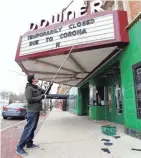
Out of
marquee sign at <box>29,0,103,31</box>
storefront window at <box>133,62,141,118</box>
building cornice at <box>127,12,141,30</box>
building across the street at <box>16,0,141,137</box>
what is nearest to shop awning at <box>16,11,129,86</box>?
building across the street at <box>16,0,141,137</box>

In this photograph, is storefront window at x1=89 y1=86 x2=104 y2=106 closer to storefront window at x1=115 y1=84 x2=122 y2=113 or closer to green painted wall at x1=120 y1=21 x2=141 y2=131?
storefront window at x1=115 y1=84 x2=122 y2=113

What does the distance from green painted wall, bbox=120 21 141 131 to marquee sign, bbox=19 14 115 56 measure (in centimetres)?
71

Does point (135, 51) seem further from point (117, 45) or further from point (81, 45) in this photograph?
point (81, 45)

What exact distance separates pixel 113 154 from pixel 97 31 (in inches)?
167

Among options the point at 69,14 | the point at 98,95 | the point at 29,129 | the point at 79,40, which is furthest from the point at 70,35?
the point at 98,95

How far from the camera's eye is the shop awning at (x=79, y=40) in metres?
5.81

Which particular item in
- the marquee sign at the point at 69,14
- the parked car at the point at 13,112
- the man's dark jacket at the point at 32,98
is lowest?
the parked car at the point at 13,112

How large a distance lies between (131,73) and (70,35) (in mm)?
2787

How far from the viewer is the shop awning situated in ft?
19.0

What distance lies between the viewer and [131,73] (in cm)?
536

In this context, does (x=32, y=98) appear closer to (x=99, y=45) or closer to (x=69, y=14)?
(x=99, y=45)

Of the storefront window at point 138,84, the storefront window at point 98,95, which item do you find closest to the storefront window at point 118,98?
the storefront window at point 98,95

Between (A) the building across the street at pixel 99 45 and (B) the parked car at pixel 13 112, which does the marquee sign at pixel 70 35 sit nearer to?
(A) the building across the street at pixel 99 45

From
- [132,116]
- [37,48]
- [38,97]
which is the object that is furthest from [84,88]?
[38,97]
